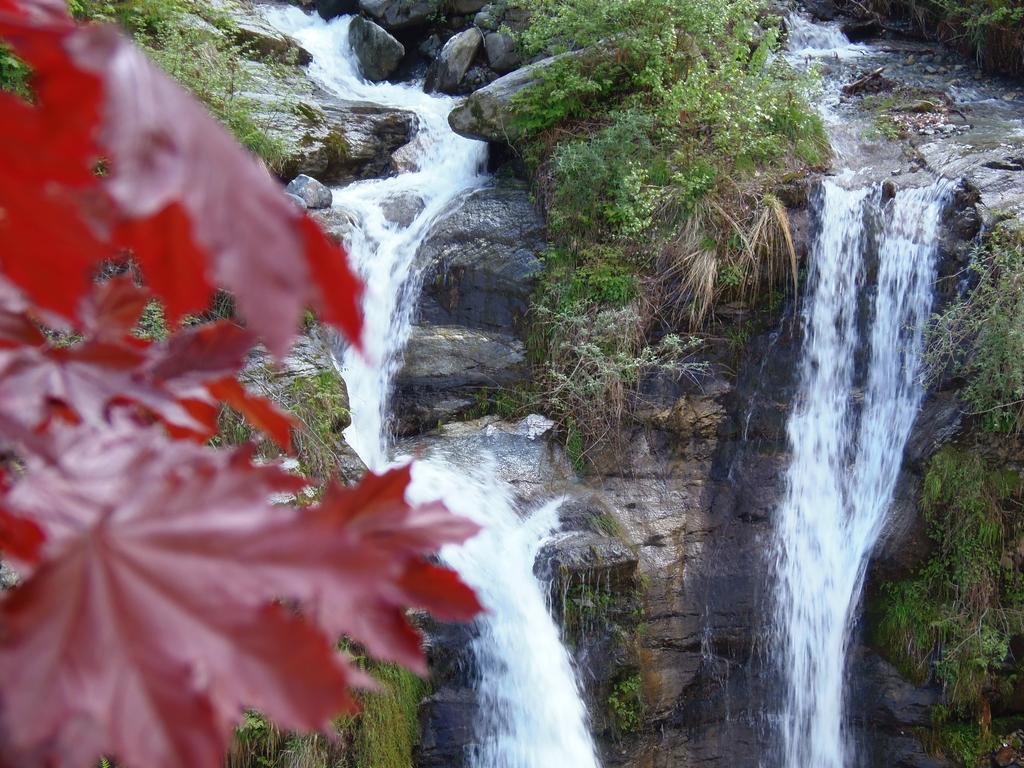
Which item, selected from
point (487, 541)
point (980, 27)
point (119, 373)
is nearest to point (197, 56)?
point (487, 541)

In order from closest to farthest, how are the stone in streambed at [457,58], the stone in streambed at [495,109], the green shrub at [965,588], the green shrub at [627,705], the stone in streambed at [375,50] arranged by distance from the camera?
the green shrub at [627,705] → the green shrub at [965,588] → the stone in streambed at [495,109] → the stone in streambed at [457,58] → the stone in streambed at [375,50]

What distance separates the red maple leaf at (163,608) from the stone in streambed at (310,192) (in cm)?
529

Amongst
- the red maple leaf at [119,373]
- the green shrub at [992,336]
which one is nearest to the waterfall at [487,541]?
the green shrub at [992,336]

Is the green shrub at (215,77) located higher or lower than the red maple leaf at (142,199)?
higher

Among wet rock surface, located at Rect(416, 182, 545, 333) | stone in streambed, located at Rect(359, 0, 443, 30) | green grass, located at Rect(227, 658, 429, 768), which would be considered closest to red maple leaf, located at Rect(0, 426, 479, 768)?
green grass, located at Rect(227, 658, 429, 768)

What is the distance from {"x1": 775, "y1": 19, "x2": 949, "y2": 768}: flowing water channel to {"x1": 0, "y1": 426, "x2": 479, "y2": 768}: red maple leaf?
437 cm

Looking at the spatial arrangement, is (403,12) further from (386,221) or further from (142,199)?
(142,199)

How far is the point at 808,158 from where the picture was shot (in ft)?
17.1

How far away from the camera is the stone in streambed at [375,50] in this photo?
8.25 metres

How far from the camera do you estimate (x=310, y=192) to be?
18.2ft

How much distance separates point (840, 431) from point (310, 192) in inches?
153

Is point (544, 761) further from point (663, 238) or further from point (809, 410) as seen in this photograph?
point (663, 238)

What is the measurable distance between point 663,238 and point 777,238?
677 mm

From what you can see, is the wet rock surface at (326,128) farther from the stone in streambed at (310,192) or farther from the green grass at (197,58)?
the stone in streambed at (310,192)
